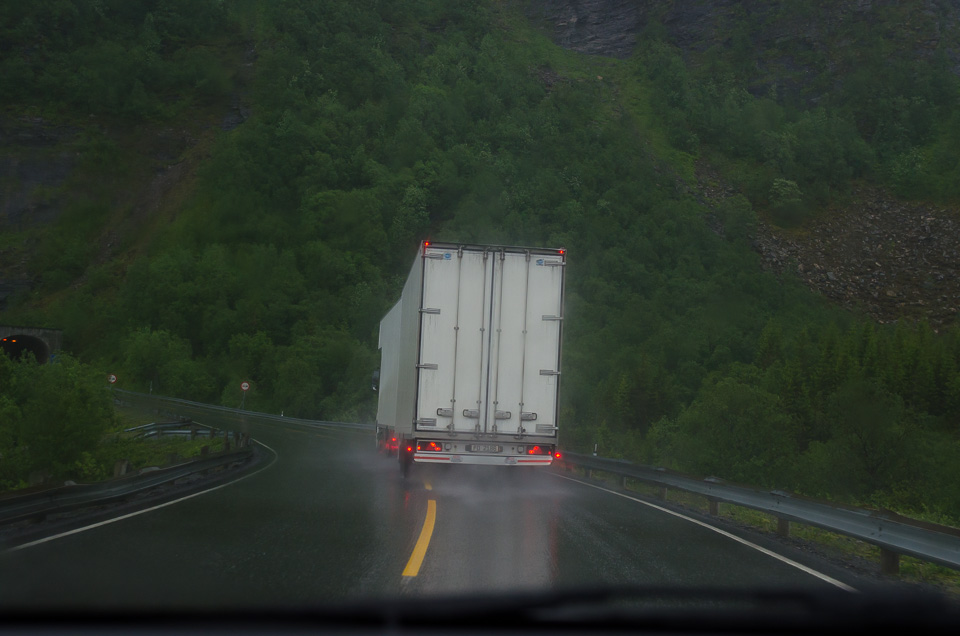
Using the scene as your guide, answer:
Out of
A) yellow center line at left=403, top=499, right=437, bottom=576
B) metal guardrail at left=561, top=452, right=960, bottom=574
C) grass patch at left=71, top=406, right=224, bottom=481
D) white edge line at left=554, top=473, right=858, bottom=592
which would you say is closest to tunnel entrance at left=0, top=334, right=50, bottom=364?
grass patch at left=71, top=406, right=224, bottom=481

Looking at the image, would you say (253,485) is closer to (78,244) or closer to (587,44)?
(78,244)

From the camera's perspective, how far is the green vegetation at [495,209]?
51.2 metres

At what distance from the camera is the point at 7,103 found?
349 feet

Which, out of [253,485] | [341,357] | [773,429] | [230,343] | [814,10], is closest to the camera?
[253,485]

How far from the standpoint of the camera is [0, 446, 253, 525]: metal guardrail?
8.30 metres

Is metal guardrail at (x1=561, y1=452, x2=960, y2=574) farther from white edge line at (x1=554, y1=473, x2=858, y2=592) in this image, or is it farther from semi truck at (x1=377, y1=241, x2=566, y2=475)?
semi truck at (x1=377, y1=241, x2=566, y2=475)

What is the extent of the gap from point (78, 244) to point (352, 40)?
50355mm

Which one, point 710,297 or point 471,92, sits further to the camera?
point 471,92

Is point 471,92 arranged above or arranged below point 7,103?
above

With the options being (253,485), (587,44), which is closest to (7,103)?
(587,44)

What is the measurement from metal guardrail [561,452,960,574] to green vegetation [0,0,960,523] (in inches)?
726

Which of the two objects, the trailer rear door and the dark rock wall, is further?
the dark rock wall

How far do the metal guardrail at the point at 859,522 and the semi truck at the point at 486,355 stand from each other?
278cm

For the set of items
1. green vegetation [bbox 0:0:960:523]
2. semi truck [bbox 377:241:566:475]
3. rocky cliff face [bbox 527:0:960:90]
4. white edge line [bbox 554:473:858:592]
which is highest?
rocky cliff face [bbox 527:0:960:90]
